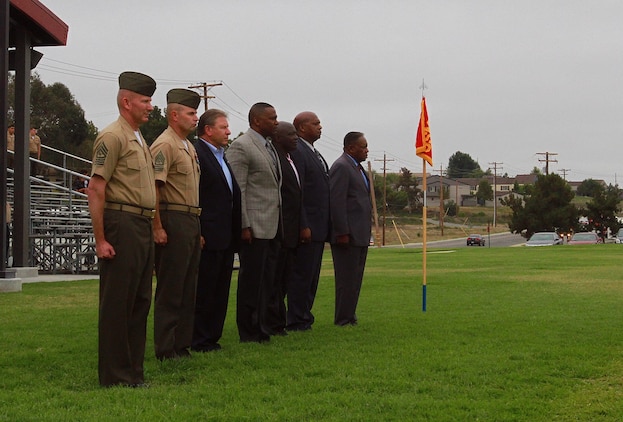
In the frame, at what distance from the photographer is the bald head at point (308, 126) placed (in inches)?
448

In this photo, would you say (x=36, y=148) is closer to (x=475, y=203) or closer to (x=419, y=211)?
(x=419, y=211)

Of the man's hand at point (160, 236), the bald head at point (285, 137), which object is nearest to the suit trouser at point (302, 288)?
the bald head at point (285, 137)

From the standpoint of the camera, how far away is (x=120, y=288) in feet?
23.4

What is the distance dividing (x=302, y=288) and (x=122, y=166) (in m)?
4.22

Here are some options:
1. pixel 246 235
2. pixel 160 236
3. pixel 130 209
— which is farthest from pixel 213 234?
pixel 130 209

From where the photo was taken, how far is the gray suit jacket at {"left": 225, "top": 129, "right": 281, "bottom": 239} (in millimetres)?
9656

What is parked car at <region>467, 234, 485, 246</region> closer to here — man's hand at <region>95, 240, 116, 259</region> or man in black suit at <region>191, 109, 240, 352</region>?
man in black suit at <region>191, 109, 240, 352</region>

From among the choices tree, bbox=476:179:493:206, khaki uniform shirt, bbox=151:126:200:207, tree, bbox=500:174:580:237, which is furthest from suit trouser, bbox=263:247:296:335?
tree, bbox=476:179:493:206

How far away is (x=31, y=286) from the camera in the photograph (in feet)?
59.1

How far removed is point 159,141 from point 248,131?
182cm

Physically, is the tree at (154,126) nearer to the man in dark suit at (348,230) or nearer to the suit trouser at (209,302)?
the man in dark suit at (348,230)

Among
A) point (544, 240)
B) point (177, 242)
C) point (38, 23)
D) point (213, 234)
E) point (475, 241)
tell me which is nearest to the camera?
point (177, 242)

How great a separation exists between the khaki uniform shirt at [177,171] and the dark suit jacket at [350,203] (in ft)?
10.4

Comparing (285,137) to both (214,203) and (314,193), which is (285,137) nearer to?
(314,193)
